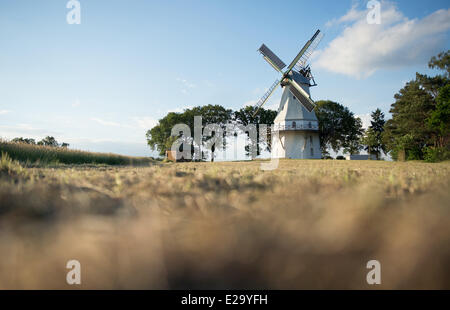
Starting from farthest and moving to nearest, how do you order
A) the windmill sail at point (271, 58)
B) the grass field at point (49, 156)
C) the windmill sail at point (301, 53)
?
the windmill sail at point (271, 58) → the windmill sail at point (301, 53) → the grass field at point (49, 156)

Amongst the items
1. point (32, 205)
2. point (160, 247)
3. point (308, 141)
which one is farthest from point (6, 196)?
point (308, 141)

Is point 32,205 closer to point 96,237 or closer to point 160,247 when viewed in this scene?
point 96,237

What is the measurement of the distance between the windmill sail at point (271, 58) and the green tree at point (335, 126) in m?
17.9

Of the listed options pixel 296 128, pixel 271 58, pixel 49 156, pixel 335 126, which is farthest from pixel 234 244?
pixel 335 126

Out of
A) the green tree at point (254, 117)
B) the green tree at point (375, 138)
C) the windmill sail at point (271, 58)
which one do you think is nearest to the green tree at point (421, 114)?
the green tree at point (375, 138)

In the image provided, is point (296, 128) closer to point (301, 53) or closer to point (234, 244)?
point (301, 53)

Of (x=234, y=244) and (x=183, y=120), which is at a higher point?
(x=183, y=120)

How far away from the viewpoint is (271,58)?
3008cm

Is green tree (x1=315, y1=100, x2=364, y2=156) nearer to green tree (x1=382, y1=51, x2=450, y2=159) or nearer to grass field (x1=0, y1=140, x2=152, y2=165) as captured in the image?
green tree (x1=382, y1=51, x2=450, y2=159)

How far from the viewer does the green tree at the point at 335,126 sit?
43688mm

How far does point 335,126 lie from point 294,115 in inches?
767

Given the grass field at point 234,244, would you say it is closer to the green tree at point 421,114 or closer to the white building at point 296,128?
the white building at point 296,128
